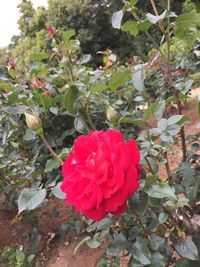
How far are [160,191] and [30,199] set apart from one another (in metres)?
0.31

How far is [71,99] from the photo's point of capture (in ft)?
3.40

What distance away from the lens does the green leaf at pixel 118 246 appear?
3.08 feet

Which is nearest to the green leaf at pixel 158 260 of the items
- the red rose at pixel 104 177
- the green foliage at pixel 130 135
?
the green foliage at pixel 130 135

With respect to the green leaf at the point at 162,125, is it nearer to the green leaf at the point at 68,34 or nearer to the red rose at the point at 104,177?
the red rose at the point at 104,177

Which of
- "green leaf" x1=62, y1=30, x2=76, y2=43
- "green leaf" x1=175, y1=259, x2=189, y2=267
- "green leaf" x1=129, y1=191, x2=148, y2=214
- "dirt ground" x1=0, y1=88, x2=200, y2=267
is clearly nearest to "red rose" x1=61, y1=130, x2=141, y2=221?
"green leaf" x1=129, y1=191, x2=148, y2=214

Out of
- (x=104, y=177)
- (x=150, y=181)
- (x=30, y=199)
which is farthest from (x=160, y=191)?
(x=30, y=199)

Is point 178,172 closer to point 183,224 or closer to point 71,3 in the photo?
point 183,224

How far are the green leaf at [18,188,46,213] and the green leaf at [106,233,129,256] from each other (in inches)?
9.4

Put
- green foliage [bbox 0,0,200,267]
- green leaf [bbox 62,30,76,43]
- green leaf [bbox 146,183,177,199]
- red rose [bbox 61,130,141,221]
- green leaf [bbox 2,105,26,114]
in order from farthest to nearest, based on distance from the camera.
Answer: green leaf [bbox 62,30,76,43]
green leaf [bbox 2,105,26,114]
green foliage [bbox 0,0,200,267]
green leaf [bbox 146,183,177,199]
red rose [bbox 61,130,141,221]

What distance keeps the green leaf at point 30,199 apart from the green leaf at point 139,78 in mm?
393

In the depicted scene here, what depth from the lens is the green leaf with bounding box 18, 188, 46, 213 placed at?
846 mm

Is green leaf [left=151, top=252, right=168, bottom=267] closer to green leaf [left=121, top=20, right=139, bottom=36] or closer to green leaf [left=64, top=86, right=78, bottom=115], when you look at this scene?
green leaf [left=64, top=86, right=78, bottom=115]

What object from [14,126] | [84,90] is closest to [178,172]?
[84,90]

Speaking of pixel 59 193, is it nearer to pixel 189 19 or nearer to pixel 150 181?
pixel 150 181
